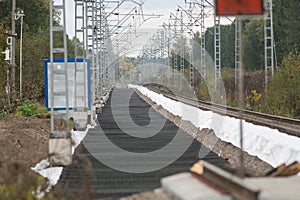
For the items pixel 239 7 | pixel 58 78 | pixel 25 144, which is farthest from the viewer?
pixel 58 78

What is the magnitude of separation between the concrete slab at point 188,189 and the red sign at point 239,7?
7.32 feet

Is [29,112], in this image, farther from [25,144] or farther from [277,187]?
[277,187]

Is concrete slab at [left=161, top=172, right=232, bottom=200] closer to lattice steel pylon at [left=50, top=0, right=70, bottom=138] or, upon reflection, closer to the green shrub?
lattice steel pylon at [left=50, top=0, right=70, bottom=138]

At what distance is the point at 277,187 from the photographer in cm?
908

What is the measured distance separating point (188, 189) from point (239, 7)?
2.64 m

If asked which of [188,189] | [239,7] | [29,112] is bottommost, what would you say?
[188,189]

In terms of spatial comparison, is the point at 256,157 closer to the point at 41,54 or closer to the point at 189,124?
the point at 189,124

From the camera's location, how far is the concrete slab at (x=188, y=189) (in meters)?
8.54

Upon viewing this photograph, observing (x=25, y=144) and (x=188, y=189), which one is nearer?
(x=188, y=189)

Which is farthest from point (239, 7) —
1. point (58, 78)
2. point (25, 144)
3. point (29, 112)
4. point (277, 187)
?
point (29, 112)

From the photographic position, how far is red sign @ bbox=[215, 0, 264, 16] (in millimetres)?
10375

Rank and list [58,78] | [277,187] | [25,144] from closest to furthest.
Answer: [277,187], [25,144], [58,78]

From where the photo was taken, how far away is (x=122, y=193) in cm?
1464

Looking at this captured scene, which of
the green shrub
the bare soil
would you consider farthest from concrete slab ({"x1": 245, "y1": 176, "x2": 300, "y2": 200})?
the green shrub
